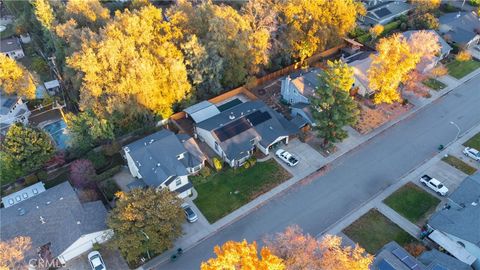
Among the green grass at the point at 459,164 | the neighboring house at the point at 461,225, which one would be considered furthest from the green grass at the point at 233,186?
the green grass at the point at 459,164

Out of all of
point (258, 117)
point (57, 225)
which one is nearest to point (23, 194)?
point (57, 225)

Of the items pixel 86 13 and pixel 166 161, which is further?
pixel 86 13

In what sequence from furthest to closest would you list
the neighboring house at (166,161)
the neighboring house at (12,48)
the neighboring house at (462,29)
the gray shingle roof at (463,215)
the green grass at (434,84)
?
the neighboring house at (12,48), the neighboring house at (462,29), the green grass at (434,84), the neighboring house at (166,161), the gray shingle roof at (463,215)

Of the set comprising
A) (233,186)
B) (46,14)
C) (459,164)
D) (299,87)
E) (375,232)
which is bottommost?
(375,232)

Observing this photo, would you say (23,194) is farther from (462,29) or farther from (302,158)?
(462,29)

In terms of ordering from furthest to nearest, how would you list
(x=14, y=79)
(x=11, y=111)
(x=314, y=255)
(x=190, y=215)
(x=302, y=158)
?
(x=11, y=111), (x=14, y=79), (x=302, y=158), (x=190, y=215), (x=314, y=255)

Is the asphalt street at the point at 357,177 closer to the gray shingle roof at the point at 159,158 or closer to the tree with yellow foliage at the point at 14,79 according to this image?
the gray shingle roof at the point at 159,158
